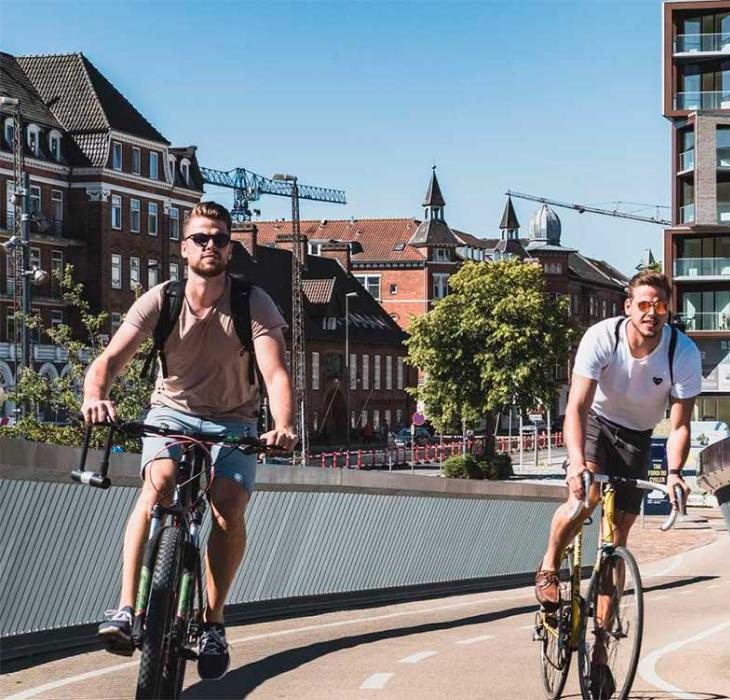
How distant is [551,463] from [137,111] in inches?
1124

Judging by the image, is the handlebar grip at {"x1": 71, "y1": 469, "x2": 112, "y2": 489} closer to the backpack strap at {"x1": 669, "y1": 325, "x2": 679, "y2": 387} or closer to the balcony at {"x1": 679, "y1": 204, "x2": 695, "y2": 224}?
the backpack strap at {"x1": 669, "y1": 325, "x2": 679, "y2": 387}

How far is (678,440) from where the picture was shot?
23.8 feet

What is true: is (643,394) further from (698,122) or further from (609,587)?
(698,122)

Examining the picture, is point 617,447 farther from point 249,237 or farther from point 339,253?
point 339,253

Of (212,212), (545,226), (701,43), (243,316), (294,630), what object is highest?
(701,43)

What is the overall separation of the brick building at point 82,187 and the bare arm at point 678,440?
74.5 meters

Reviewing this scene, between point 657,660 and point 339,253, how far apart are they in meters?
111

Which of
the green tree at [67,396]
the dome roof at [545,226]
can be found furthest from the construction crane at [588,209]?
the green tree at [67,396]

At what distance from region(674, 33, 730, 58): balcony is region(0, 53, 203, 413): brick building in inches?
1126

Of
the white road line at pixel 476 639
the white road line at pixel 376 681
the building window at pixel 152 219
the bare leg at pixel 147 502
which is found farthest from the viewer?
the building window at pixel 152 219

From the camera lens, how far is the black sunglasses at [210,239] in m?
6.48

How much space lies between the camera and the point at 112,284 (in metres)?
87.1

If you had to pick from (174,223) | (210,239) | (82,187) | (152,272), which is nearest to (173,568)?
(210,239)

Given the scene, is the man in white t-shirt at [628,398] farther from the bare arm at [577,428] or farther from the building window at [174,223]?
the building window at [174,223]
